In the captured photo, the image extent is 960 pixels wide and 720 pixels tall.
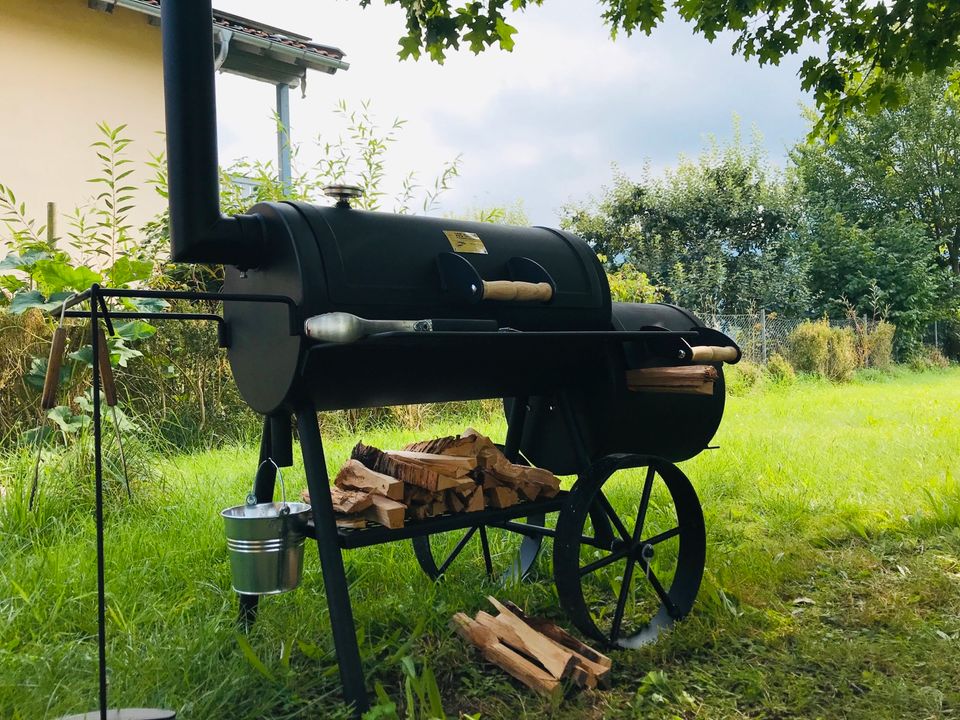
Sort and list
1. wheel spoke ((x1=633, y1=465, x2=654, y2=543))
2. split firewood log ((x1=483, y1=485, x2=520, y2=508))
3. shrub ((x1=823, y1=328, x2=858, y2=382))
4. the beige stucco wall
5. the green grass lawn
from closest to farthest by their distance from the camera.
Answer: the green grass lawn
split firewood log ((x1=483, y1=485, x2=520, y2=508))
wheel spoke ((x1=633, y1=465, x2=654, y2=543))
the beige stucco wall
shrub ((x1=823, y1=328, x2=858, y2=382))

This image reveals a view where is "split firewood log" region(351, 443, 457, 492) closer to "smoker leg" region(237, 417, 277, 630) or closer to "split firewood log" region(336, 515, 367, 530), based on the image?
"split firewood log" region(336, 515, 367, 530)

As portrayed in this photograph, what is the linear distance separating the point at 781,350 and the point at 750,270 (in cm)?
254

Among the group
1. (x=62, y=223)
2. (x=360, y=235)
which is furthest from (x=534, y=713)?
(x=62, y=223)

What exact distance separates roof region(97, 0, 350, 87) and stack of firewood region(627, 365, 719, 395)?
6.64 meters

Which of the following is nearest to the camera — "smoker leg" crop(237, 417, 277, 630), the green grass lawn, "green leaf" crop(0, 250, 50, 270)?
the green grass lawn

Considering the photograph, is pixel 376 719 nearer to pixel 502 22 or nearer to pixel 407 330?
pixel 407 330

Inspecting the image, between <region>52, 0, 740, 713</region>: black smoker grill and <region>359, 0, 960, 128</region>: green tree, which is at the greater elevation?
<region>359, 0, 960, 128</region>: green tree

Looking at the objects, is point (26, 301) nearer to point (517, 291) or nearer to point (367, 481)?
point (367, 481)

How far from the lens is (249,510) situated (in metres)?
2.26

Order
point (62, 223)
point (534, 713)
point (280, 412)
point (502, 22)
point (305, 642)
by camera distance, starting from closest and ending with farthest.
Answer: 1. point (534, 713)
2. point (280, 412)
3. point (305, 642)
4. point (502, 22)
5. point (62, 223)

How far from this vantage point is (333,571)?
2090 millimetres

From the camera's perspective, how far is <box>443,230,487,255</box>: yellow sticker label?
2443 mm

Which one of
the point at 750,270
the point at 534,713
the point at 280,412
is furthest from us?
the point at 750,270

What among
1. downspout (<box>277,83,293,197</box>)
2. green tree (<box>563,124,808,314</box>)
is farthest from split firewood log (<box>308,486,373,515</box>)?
green tree (<box>563,124,808,314</box>)
